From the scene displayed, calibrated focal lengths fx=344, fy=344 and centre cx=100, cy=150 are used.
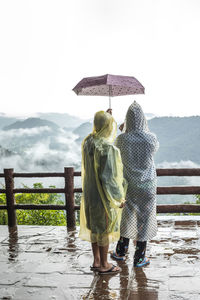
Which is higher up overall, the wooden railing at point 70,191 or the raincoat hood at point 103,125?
the raincoat hood at point 103,125

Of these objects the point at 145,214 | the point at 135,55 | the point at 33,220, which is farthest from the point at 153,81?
the point at 145,214

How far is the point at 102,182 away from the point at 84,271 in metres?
0.98

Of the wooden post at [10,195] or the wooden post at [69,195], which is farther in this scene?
the wooden post at [10,195]

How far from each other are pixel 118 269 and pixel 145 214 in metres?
0.58

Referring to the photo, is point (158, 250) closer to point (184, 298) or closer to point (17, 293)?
point (184, 298)

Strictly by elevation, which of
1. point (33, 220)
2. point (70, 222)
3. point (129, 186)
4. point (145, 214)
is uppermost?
point (129, 186)

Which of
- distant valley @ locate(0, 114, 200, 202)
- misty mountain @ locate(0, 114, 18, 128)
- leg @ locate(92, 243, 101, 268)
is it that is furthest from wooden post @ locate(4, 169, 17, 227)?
misty mountain @ locate(0, 114, 18, 128)

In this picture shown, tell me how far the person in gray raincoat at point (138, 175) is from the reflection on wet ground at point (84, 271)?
36 cm

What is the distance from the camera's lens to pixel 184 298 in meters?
2.69

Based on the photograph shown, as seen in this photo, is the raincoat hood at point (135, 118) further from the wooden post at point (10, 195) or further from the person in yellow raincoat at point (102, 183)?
the wooden post at point (10, 195)

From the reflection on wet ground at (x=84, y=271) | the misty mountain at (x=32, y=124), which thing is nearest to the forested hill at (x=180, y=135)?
the misty mountain at (x=32, y=124)

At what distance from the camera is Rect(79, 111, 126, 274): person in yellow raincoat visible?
2947mm

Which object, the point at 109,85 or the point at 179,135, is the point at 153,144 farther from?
the point at 179,135

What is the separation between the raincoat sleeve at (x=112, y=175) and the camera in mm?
2932
